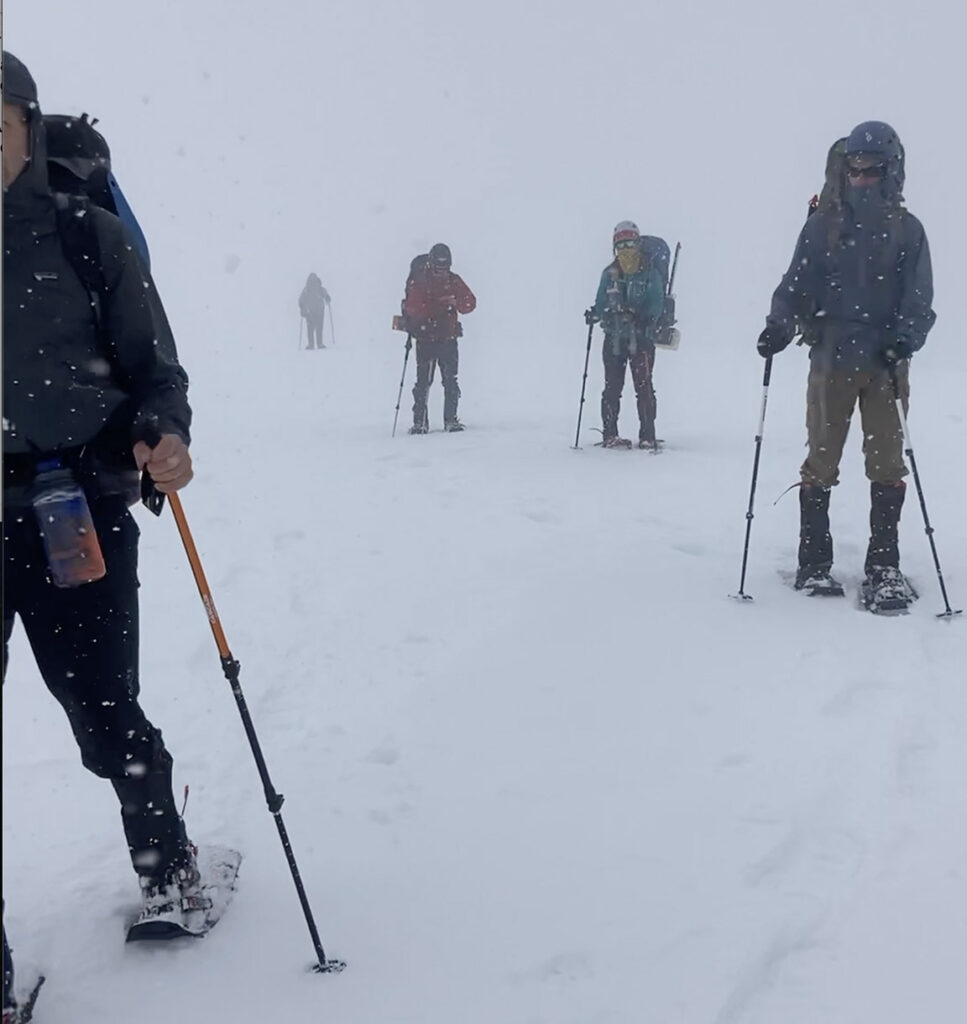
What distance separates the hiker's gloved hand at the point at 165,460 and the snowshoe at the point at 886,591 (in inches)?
160

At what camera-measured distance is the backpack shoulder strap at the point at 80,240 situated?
2215 mm

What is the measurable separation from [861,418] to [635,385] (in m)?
4.63

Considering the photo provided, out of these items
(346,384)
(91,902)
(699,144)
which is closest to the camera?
(91,902)

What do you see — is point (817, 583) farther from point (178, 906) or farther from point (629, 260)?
point (629, 260)

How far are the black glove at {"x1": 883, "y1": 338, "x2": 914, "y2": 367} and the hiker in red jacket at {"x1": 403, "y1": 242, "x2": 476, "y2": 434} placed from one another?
683 centimetres

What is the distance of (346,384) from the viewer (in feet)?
59.3

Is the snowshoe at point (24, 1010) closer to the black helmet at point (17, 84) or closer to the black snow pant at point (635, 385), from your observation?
the black helmet at point (17, 84)

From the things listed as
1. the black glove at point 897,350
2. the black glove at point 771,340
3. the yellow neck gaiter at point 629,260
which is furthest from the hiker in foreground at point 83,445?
the yellow neck gaiter at point 629,260

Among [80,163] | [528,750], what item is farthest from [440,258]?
[80,163]

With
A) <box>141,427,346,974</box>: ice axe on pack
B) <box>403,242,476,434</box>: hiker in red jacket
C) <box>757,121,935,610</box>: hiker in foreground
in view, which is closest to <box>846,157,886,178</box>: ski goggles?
<box>757,121,935,610</box>: hiker in foreground

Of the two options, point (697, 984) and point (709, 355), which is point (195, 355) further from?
point (697, 984)

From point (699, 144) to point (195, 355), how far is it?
110m

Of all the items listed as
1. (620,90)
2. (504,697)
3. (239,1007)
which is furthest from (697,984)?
(620,90)

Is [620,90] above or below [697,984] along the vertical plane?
above
